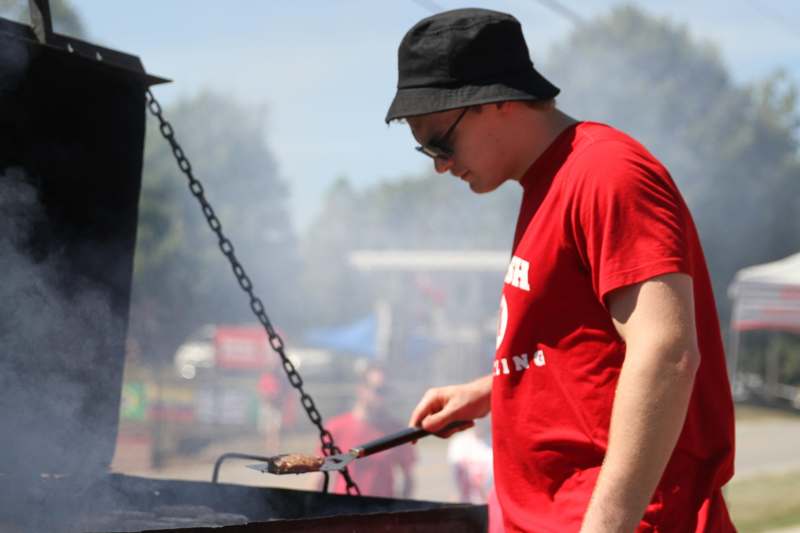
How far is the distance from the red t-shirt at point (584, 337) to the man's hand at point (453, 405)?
579mm

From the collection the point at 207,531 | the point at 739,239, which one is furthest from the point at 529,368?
the point at 739,239

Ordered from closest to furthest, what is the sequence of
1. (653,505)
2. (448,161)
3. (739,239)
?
1. (653,505)
2. (448,161)
3. (739,239)

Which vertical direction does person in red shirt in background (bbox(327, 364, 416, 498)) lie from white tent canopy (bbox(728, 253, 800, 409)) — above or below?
below

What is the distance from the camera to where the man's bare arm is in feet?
5.14

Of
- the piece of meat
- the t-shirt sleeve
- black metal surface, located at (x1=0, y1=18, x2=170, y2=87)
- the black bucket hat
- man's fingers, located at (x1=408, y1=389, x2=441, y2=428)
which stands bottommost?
the piece of meat

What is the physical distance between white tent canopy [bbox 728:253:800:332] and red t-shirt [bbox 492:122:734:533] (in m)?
11.8

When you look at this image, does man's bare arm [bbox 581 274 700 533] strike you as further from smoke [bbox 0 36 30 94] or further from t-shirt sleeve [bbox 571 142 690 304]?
smoke [bbox 0 36 30 94]

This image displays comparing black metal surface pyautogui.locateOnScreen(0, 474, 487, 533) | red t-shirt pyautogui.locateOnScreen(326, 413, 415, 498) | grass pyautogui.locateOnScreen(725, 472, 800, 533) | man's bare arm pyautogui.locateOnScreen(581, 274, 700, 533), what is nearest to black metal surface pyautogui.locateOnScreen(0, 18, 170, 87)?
black metal surface pyautogui.locateOnScreen(0, 474, 487, 533)

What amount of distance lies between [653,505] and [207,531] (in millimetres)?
843

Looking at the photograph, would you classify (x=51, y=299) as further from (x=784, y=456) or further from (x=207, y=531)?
(x=784, y=456)

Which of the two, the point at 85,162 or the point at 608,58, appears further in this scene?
the point at 608,58

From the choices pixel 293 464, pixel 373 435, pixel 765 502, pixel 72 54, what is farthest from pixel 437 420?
pixel 765 502

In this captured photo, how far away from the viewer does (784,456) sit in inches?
640

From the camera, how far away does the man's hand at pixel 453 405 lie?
2.48 meters
